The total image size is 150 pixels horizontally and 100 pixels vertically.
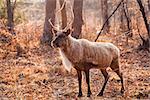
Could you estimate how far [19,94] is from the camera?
8.77 metres

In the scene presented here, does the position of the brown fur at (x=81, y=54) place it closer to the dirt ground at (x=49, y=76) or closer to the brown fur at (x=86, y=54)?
the brown fur at (x=86, y=54)

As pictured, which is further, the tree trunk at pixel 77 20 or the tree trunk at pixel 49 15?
the tree trunk at pixel 49 15

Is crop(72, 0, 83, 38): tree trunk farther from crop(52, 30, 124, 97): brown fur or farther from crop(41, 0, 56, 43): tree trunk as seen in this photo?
crop(52, 30, 124, 97): brown fur

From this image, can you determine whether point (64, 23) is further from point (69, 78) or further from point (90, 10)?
point (90, 10)

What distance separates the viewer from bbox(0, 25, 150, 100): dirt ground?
8.97 metres

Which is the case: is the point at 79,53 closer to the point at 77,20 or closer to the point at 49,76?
the point at 49,76

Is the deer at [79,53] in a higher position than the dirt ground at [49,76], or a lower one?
higher

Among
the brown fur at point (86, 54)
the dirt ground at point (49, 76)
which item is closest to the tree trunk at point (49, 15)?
the dirt ground at point (49, 76)

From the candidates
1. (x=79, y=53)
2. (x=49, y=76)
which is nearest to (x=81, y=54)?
(x=79, y=53)

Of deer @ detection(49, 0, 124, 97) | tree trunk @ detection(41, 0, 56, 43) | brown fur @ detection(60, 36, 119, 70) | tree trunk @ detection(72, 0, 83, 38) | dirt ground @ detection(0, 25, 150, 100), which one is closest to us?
deer @ detection(49, 0, 124, 97)

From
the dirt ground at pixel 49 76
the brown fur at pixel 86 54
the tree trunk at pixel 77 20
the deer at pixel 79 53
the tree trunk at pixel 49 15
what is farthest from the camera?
the tree trunk at pixel 49 15

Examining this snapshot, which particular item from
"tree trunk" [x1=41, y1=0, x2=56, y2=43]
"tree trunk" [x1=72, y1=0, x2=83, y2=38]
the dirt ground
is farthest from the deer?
"tree trunk" [x1=41, y1=0, x2=56, y2=43]

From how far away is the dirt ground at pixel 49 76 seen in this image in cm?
897

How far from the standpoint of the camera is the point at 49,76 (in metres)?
11.0
